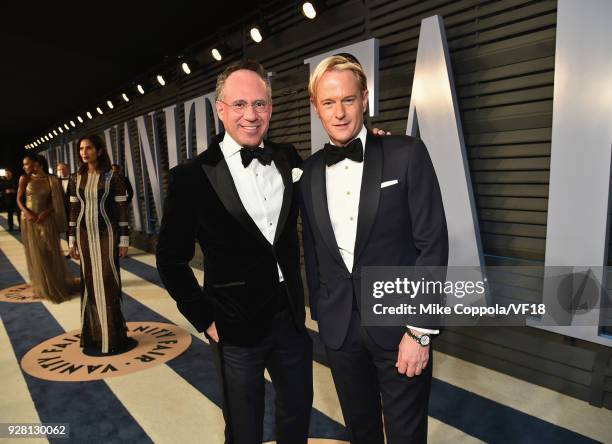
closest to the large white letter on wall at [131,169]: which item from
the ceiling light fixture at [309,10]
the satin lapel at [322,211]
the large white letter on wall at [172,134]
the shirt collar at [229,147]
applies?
the large white letter on wall at [172,134]

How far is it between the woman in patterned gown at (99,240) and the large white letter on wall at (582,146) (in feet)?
11.0

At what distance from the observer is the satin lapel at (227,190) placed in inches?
60.4

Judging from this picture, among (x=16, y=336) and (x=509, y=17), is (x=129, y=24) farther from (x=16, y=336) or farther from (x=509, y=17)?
(x=509, y=17)

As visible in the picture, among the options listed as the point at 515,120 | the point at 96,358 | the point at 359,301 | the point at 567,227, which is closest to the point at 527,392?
the point at 567,227

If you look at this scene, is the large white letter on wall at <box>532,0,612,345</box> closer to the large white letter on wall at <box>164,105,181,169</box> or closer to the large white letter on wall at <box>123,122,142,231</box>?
the large white letter on wall at <box>164,105,181,169</box>

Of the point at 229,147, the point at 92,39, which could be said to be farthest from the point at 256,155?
the point at 92,39

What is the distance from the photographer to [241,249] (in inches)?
62.1

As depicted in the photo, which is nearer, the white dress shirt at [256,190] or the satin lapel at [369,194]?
the satin lapel at [369,194]

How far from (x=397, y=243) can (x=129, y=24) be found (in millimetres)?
6197

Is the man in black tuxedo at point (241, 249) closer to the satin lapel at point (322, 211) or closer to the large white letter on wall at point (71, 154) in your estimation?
the satin lapel at point (322, 211)

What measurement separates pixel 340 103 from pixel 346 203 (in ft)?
1.12

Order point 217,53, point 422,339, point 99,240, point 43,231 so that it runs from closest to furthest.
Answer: point 422,339 → point 99,240 → point 43,231 → point 217,53

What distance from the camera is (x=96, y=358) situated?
362 cm

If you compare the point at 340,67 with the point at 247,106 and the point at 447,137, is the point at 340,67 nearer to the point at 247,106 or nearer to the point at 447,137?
the point at 247,106
